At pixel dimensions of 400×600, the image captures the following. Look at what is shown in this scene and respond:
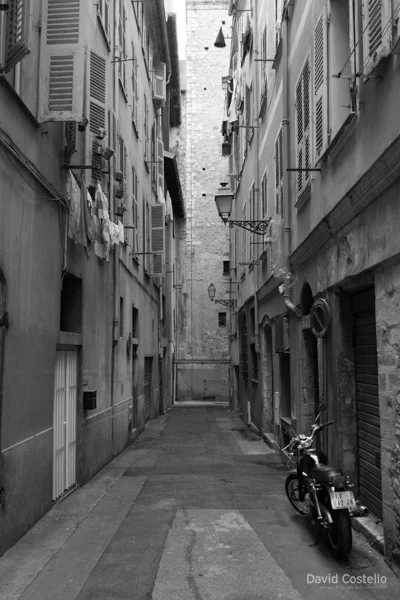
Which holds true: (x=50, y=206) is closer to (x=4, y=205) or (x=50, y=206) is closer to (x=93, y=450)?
(x=4, y=205)

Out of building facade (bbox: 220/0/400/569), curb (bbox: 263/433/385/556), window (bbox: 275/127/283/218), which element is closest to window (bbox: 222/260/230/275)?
building facade (bbox: 220/0/400/569)

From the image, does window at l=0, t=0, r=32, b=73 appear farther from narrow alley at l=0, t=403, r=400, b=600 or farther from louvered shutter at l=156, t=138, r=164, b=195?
louvered shutter at l=156, t=138, r=164, b=195

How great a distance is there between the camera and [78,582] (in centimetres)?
510

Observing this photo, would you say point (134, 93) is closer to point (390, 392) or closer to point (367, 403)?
point (367, 403)

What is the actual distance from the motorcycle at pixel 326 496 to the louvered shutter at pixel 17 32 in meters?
4.72

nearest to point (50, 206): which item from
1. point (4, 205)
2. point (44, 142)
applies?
point (44, 142)

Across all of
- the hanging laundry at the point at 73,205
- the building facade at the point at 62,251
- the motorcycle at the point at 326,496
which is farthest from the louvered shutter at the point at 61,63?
the motorcycle at the point at 326,496

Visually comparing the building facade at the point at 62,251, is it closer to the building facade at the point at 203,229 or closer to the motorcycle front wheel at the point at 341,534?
the motorcycle front wheel at the point at 341,534

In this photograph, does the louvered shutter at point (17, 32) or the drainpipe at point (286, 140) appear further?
the drainpipe at point (286, 140)

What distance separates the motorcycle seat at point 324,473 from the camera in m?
5.76

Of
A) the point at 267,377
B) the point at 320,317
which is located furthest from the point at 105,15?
the point at 267,377

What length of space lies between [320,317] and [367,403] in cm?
152

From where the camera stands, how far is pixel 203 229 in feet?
115

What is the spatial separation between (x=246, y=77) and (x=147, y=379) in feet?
31.0
